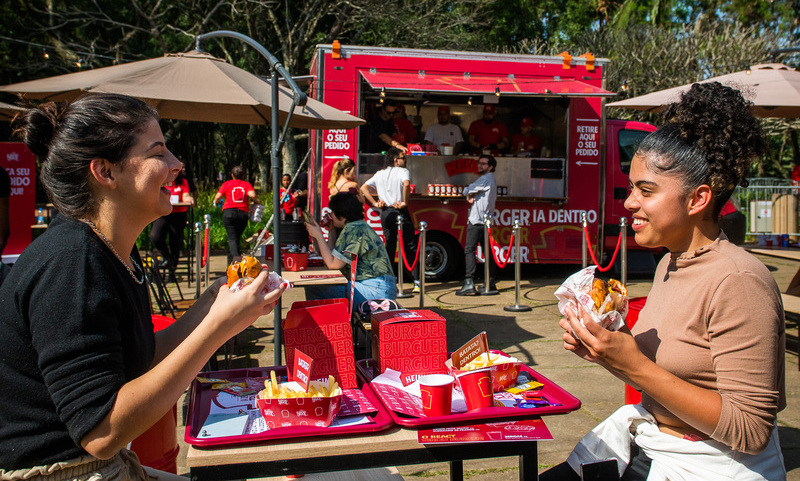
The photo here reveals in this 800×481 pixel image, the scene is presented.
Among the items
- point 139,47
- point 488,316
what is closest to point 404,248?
point 488,316

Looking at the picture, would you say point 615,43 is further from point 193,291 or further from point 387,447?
point 387,447

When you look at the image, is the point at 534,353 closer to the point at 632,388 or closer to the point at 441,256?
the point at 632,388

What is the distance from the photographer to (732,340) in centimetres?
166

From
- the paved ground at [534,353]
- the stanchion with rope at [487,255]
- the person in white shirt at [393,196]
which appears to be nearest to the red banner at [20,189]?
the paved ground at [534,353]

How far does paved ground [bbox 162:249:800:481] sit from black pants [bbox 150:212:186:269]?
0.59 m

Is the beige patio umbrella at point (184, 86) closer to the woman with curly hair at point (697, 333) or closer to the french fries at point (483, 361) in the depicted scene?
the french fries at point (483, 361)

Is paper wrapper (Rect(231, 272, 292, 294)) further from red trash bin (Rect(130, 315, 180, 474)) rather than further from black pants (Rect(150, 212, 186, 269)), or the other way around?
black pants (Rect(150, 212, 186, 269))

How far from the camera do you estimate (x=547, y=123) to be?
11.5 metres

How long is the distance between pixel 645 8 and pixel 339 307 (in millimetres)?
29003

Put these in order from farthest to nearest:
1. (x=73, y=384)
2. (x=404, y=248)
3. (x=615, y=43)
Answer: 1. (x=615, y=43)
2. (x=404, y=248)
3. (x=73, y=384)

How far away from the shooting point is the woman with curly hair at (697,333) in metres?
1.65

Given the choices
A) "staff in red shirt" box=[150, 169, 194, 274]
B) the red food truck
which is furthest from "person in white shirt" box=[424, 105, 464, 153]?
"staff in red shirt" box=[150, 169, 194, 274]

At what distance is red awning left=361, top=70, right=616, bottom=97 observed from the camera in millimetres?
8836

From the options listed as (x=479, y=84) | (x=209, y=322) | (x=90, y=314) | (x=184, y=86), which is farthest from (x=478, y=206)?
(x=90, y=314)
